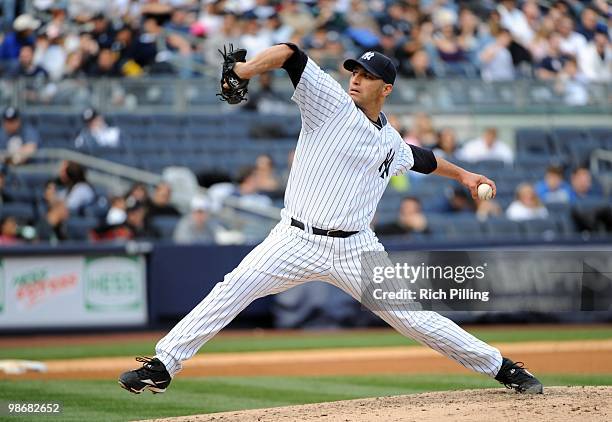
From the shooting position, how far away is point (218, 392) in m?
7.71

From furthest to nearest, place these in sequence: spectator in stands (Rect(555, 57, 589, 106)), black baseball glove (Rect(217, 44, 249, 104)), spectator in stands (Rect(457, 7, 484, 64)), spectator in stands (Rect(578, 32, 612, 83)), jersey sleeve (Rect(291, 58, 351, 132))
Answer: spectator in stands (Rect(578, 32, 612, 83))
spectator in stands (Rect(457, 7, 484, 64))
spectator in stands (Rect(555, 57, 589, 106))
jersey sleeve (Rect(291, 58, 351, 132))
black baseball glove (Rect(217, 44, 249, 104))

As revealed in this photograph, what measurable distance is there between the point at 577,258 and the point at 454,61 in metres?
4.55

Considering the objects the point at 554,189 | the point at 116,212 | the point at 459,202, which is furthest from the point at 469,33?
the point at 116,212

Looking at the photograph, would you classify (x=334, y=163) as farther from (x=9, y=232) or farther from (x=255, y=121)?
(x=255, y=121)

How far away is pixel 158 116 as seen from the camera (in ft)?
47.3

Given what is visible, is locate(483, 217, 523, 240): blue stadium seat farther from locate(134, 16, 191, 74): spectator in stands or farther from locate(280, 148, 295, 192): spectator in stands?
locate(134, 16, 191, 74): spectator in stands

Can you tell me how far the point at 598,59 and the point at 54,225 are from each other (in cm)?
867

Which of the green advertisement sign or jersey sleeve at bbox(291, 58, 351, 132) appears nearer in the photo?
jersey sleeve at bbox(291, 58, 351, 132)

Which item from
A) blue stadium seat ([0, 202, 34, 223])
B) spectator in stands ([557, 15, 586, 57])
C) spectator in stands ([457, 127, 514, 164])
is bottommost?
blue stadium seat ([0, 202, 34, 223])

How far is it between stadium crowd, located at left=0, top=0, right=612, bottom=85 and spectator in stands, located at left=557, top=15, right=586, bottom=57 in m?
0.02

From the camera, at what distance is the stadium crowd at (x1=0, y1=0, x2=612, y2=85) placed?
1462 cm

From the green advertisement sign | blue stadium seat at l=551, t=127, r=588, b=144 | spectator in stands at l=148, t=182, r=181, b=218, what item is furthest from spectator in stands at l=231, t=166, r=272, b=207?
blue stadium seat at l=551, t=127, r=588, b=144

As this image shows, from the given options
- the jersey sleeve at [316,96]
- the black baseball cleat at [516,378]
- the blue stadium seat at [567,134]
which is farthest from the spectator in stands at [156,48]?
the black baseball cleat at [516,378]

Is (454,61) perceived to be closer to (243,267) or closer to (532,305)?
(532,305)
